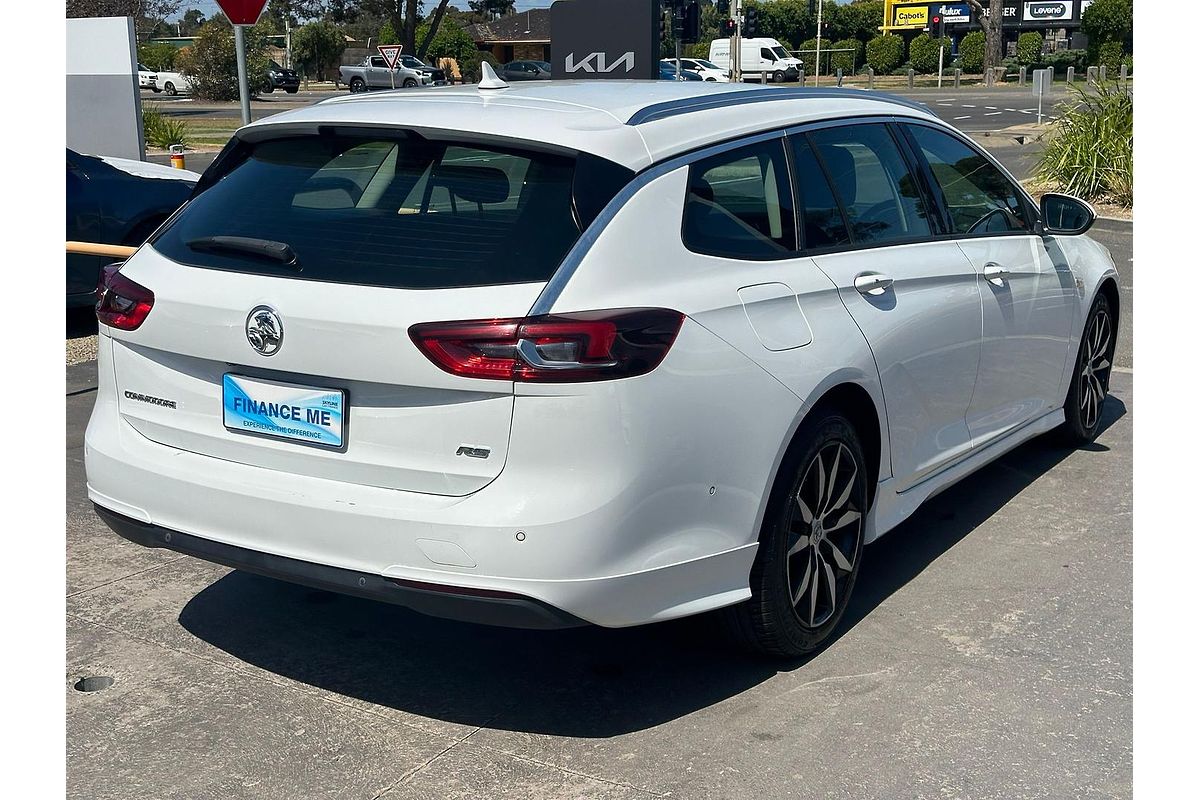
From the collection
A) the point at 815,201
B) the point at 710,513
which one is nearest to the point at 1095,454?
the point at 815,201

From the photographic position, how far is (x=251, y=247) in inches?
144

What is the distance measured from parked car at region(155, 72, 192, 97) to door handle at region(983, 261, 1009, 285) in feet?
200

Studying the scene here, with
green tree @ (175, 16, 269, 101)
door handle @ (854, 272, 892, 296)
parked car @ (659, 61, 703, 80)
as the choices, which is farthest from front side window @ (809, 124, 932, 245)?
green tree @ (175, 16, 269, 101)

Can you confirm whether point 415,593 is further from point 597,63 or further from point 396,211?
point 597,63

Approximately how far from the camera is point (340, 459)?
3.46 m

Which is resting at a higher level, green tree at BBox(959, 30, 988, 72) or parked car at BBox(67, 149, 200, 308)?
green tree at BBox(959, 30, 988, 72)

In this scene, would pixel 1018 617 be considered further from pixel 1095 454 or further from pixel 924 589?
pixel 1095 454

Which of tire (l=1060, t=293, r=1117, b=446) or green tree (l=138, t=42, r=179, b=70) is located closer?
tire (l=1060, t=293, r=1117, b=446)

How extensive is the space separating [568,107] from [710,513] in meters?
1.27

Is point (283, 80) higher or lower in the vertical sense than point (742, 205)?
higher

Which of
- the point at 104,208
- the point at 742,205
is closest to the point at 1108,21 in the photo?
the point at 104,208

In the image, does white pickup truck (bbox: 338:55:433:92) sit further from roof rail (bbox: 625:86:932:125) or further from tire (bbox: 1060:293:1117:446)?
roof rail (bbox: 625:86:932:125)

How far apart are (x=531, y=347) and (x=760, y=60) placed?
61.2 metres

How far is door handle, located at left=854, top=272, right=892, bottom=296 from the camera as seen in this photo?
Answer: 4270 mm
